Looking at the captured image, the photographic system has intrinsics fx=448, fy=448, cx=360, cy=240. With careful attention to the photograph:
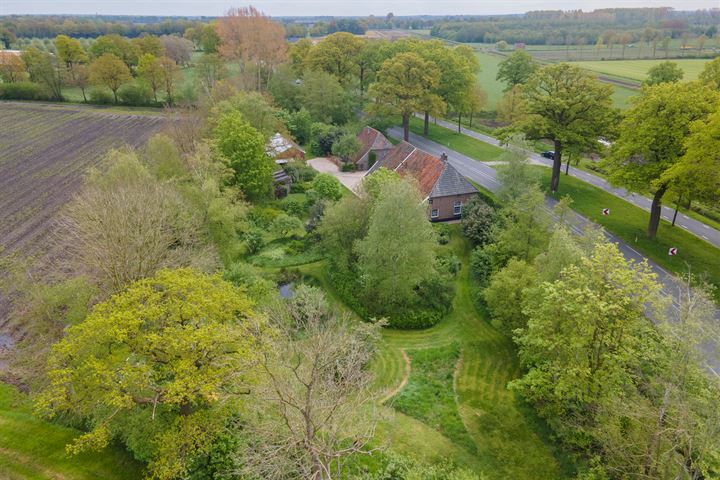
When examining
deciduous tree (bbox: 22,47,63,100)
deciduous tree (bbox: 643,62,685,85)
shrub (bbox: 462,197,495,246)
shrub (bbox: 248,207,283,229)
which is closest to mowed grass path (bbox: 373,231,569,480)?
shrub (bbox: 462,197,495,246)

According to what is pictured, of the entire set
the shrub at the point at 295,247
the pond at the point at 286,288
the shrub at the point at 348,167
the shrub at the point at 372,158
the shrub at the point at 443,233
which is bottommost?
the pond at the point at 286,288

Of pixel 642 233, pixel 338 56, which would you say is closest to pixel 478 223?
pixel 642 233

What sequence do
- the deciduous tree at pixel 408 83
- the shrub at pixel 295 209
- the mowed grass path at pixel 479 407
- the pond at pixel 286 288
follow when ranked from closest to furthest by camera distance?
1. the mowed grass path at pixel 479 407
2. the pond at pixel 286 288
3. the shrub at pixel 295 209
4. the deciduous tree at pixel 408 83

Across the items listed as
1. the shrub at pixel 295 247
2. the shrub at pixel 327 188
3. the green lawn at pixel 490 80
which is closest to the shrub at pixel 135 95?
the shrub at pixel 327 188

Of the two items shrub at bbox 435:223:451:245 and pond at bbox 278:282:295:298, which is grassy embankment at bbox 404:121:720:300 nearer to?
shrub at bbox 435:223:451:245

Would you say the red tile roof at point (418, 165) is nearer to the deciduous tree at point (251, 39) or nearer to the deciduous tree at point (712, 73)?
the deciduous tree at point (712, 73)

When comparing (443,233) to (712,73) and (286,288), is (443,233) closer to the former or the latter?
(286,288)

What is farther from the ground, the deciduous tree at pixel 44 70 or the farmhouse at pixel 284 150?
the deciduous tree at pixel 44 70
